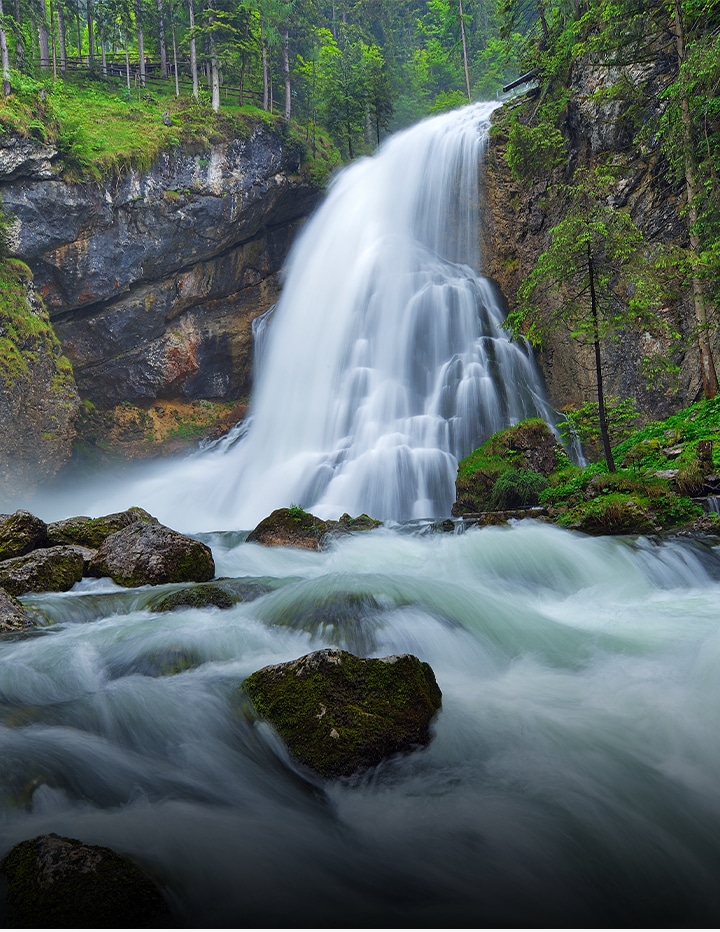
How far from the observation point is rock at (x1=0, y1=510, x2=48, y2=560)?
30.0ft

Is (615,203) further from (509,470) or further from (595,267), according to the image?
(509,470)

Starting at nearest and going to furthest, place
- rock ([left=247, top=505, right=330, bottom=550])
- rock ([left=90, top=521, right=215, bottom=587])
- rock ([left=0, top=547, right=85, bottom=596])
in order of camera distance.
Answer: rock ([left=0, top=547, right=85, bottom=596]), rock ([left=90, top=521, right=215, bottom=587]), rock ([left=247, top=505, right=330, bottom=550])

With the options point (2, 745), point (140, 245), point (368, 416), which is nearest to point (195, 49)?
point (140, 245)

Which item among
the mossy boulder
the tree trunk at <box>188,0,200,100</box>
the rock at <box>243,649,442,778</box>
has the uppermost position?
the tree trunk at <box>188,0,200,100</box>

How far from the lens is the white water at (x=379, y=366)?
1805cm

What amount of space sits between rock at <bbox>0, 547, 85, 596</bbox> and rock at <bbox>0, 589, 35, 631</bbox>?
1.32 m

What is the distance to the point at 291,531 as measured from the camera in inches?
471

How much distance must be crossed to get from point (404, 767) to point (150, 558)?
5966mm

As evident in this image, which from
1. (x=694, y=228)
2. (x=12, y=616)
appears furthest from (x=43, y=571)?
(x=694, y=228)

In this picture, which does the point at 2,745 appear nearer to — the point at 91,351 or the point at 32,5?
the point at 91,351

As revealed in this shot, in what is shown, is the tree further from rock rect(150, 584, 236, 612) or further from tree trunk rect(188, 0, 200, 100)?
tree trunk rect(188, 0, 200, 100)

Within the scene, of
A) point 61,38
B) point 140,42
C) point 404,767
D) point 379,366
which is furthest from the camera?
point 140,42

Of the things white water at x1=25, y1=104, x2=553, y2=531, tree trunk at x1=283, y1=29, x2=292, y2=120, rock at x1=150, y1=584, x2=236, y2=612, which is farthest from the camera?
tree trunk at x1=283, y1=29, x2=292, y2=120

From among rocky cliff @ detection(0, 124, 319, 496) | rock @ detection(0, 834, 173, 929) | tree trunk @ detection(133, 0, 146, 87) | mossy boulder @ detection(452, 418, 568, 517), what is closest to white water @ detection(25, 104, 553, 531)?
rocky cliff @ detection(0, 124, 319, 496)
